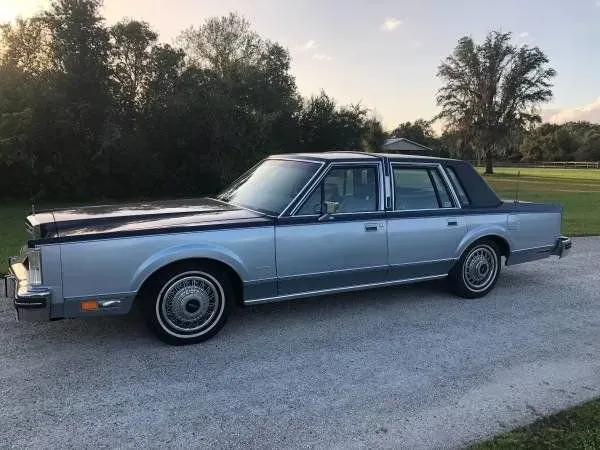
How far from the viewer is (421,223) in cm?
563

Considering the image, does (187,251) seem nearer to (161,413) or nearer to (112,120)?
(161,413)

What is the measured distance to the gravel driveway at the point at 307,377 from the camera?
3.20m

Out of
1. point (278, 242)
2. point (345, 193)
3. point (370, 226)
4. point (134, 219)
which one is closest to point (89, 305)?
point (134, 219)

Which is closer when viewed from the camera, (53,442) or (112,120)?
(53,442)

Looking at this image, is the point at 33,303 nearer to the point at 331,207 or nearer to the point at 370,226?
the point at 331,207

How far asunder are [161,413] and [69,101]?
18.9 metres

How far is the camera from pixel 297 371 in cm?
407

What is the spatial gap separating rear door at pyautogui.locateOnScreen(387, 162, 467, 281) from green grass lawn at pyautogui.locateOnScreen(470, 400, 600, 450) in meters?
2.39

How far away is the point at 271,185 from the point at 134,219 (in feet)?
4.93

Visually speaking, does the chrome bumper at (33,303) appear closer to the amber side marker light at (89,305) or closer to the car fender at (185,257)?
the amber side marker light at (89,305)

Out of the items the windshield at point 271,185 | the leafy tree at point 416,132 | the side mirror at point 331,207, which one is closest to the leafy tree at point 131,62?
the windshield at point 271,185

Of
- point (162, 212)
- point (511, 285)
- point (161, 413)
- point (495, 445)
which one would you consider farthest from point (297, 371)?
point (511, 285)

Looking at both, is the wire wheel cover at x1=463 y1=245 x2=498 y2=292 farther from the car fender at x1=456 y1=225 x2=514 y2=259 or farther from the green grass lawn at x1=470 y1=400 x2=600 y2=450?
the green grass lawn at x1=470 y1=400 x2=600 y2=450

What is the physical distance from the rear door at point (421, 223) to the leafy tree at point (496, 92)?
52089 mm
